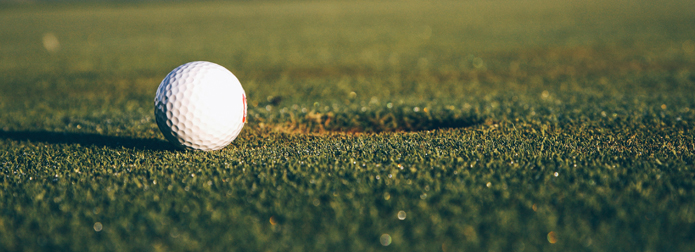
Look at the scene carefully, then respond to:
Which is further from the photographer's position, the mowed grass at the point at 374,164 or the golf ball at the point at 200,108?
the golf ball at the point at 200,108

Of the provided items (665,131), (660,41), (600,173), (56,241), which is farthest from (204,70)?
(660,41)

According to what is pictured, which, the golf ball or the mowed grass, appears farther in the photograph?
the golf ball

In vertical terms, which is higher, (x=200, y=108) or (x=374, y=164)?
(x=200, y=108)

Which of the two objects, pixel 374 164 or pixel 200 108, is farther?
pixel 200 108
